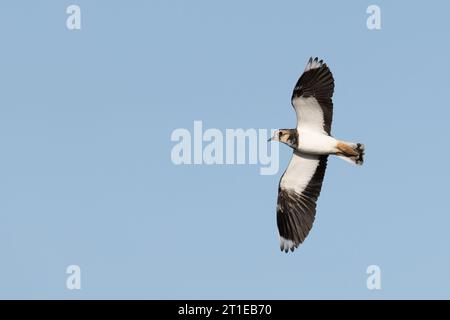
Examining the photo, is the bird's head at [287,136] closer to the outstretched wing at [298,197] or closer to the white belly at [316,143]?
the white belly at [316,143]

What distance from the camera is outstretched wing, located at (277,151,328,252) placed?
19109 mm

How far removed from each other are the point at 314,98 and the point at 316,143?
784 mm

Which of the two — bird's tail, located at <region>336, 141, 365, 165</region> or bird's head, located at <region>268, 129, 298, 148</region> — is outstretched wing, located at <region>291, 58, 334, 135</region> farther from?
bird's tail, located at <region>336, 141, 365, 165</region>

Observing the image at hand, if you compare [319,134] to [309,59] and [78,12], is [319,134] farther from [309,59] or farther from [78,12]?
[78,12]

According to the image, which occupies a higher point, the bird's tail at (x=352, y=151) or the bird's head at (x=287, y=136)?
the bird's head at (x=287, y=136)

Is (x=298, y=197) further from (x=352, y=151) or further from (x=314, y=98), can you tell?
(x=314, y=98)

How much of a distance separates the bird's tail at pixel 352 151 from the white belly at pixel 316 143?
0.13m

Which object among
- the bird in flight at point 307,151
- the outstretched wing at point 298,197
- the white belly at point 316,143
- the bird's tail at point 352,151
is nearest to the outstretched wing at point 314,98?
the bird in flight at point 307,151

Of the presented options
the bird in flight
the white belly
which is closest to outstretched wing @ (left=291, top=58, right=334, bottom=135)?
the bird in flight

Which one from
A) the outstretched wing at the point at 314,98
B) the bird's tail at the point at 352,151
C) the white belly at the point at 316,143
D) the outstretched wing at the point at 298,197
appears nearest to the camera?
the outstretched wing at the point at 314,98

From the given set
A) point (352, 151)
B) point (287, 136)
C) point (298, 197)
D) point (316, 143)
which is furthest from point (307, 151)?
point (298, 197)

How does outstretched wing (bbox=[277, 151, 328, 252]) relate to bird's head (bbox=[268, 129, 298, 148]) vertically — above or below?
below

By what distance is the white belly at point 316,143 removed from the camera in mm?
18766
